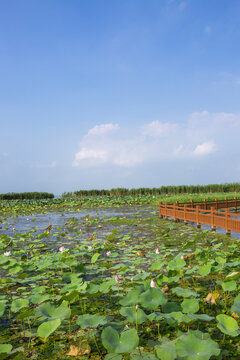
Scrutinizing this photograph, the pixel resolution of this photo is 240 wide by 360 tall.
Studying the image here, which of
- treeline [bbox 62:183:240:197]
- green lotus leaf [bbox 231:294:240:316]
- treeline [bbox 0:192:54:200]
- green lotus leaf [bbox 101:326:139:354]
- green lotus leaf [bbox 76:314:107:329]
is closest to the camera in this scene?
green lotus leaf [bbox 101:326:139:354]

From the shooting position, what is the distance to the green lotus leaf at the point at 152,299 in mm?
2643

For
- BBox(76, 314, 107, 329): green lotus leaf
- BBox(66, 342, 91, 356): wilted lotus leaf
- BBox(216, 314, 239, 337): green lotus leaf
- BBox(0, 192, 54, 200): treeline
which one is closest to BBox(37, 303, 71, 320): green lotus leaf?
BBox(76, 314, 107, 329): green lotus leaf

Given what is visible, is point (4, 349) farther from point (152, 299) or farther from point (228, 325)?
point (228, 325)

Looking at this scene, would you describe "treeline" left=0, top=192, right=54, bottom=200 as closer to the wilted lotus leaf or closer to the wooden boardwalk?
the wooden boardwalk

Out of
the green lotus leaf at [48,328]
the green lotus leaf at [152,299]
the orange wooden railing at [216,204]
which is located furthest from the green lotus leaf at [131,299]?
the orange wooden railing at [216,204]

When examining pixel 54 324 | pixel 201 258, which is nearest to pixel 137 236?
pixel 201 258

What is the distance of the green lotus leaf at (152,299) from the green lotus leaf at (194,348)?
632mm

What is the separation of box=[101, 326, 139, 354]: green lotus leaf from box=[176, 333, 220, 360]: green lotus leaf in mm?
316

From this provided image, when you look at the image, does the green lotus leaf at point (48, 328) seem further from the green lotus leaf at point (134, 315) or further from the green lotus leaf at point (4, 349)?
the green lotus leaf at point (134, 315)

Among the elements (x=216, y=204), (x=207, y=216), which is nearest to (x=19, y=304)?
(x=207, y=216)

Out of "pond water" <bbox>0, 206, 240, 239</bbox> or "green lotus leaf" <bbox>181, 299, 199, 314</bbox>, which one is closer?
"green lotus leaf" <bbox>181, 299, 199, 314</bbox>

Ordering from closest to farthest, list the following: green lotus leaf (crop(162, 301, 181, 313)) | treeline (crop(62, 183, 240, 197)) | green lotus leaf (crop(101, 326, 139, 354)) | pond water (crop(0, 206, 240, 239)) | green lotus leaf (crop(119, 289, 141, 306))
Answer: green lotus leaf (crop(101, 326, 139, 354)) < green lotus leaf (crop(119, 289, 141, 306)) < green lotus leaf (crop(162, 301, 181, 313)) < pond water (crop(0, 206, 240, 239)) < treeline (crop(62, 183, 240, 197))

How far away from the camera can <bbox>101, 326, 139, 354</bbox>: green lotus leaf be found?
→ 2.00m

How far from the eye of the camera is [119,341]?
2119 millimetres
